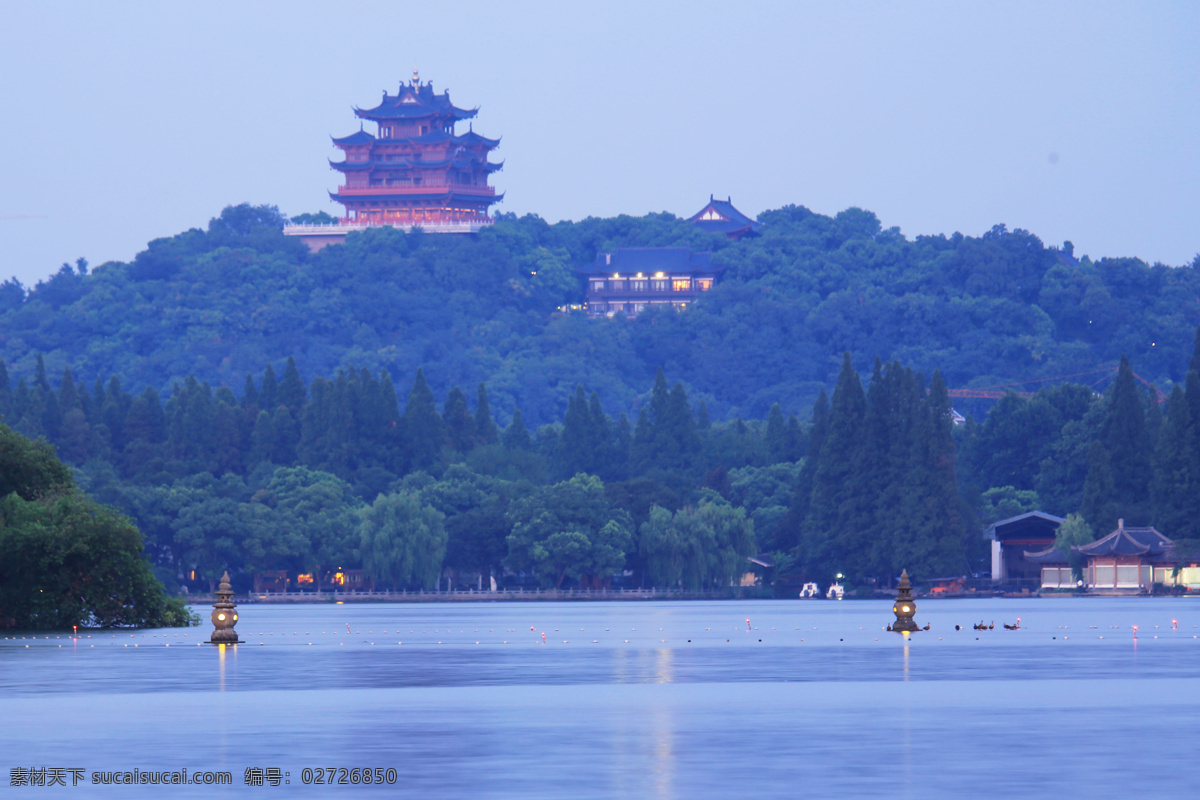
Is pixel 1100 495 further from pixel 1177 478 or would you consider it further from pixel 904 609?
pixel 904 609

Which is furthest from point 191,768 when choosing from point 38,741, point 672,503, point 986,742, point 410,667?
point 672,503

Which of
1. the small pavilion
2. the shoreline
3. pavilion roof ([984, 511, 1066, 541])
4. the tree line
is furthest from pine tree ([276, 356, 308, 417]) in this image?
pavilion roof ([984, 511, 1066, 541])

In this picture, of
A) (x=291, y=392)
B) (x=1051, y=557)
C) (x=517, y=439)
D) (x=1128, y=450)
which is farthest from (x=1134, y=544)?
(x=291, y=392)

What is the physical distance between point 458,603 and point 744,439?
31.5m

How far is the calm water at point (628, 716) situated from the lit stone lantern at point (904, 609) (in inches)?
72.6

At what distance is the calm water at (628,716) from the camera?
18.2 meters

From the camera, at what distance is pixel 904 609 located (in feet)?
157

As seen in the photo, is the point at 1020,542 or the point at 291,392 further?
the point at 291,392

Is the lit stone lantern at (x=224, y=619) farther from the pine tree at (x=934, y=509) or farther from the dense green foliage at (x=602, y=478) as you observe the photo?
the pine tree at (x=934, y=509)

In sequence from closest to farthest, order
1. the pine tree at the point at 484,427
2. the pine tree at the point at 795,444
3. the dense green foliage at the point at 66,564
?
1. the dense green foliage at the point at 66,564
2. the pine tree at the point at 795,444
3. the pine tree at the point at 484,427

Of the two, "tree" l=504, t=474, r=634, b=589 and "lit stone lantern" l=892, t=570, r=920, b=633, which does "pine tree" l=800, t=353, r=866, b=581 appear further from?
"lit stone lantern" l=892, t=570, r=920, b=633

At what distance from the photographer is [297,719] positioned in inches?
948

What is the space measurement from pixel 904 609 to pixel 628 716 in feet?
79.3

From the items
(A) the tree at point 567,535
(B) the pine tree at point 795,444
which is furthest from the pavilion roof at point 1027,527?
(A) the tree at point 567,535
